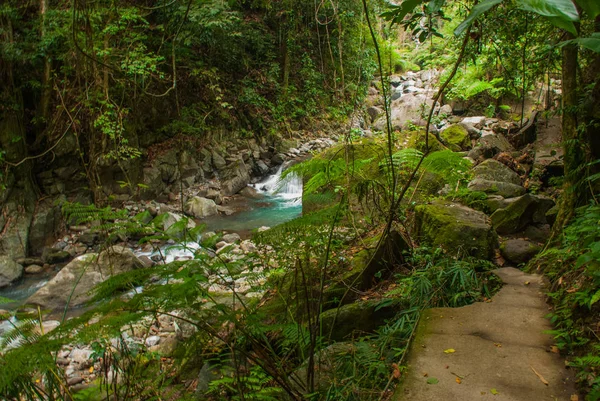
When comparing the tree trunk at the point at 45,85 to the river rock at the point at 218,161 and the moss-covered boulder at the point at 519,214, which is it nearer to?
the river rock at the point at 218,161

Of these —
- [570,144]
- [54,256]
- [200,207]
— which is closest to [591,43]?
[570,144]

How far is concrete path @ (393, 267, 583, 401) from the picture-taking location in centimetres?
203

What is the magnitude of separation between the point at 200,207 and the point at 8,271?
13.2ft

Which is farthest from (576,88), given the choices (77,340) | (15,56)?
(15,56)

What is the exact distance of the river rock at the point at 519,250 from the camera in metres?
4.10

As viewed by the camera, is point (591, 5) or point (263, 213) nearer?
point (591, 5)

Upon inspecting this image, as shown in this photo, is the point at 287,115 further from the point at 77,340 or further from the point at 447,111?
the point at 77,340

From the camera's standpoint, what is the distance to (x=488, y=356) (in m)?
2.36

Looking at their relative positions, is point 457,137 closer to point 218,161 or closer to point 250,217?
point 250,217

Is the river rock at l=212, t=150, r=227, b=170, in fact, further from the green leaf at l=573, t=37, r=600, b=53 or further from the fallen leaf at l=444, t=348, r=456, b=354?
the green leaf at l=573, t=37, r=600, b=53

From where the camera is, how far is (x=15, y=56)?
7.35m

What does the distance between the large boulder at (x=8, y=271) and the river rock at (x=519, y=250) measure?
7784 mm

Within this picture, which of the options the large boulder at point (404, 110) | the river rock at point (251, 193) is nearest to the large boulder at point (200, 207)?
the river rock at point (251, 193)

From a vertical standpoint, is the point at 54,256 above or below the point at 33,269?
above
